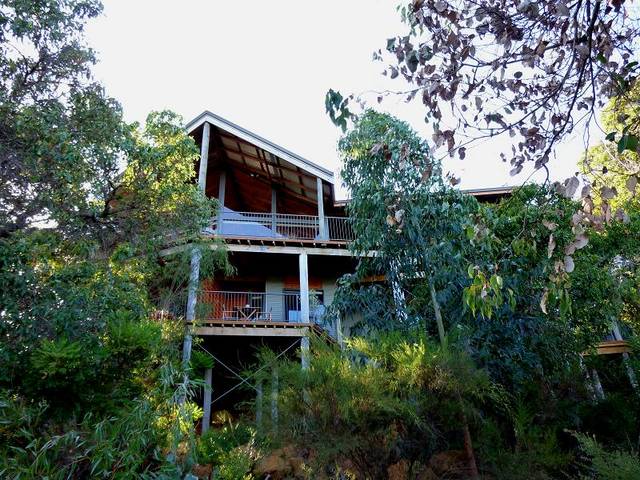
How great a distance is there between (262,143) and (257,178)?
2.77 m

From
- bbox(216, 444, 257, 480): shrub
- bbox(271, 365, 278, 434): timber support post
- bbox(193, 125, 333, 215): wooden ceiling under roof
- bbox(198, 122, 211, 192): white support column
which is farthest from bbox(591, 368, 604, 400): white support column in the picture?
bbox(198, 122, 211, 192): white support column

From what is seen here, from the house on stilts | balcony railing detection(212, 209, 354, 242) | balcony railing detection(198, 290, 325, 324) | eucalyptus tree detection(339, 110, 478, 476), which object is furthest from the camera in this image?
balcony railing detection(212, 209, 354, 242)

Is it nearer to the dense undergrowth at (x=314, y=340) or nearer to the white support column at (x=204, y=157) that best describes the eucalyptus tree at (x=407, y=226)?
the dense undergrowth at (x=314, y=340)

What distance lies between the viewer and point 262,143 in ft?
44.3

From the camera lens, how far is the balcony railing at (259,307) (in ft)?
41.6

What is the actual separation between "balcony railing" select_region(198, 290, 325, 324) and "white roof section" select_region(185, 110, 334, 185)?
3.70 metres

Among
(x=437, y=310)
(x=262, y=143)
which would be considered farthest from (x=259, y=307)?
(x=437, y=310)

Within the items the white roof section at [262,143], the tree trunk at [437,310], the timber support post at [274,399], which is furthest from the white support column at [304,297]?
the timber support post at [274,399]

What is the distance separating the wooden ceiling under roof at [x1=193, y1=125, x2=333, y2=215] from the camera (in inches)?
575

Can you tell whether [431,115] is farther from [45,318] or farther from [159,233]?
[159,233]

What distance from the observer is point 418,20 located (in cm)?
309

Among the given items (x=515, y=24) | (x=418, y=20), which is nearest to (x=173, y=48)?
(x=418, y=20)

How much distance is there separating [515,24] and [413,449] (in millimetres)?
4996

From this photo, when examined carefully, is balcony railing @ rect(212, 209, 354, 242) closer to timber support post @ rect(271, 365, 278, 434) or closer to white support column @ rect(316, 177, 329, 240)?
white support column @ rect(316, 177, 329, 240)
